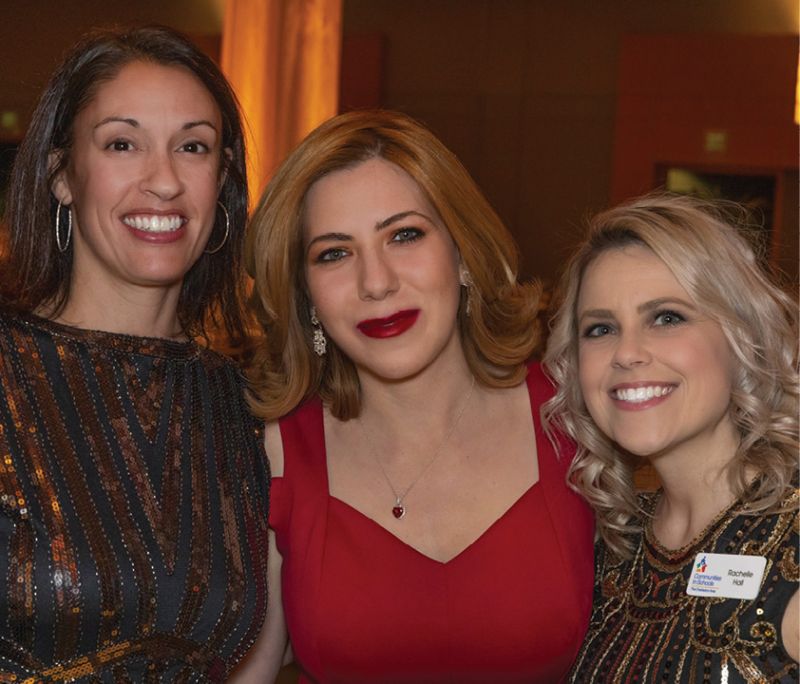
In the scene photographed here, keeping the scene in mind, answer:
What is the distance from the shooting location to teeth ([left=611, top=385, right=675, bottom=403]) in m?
2.09

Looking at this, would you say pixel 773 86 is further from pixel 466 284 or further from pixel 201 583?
pixel 201 583

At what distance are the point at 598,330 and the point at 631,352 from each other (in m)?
0.15

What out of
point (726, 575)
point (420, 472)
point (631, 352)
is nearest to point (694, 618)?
point (726, 575)

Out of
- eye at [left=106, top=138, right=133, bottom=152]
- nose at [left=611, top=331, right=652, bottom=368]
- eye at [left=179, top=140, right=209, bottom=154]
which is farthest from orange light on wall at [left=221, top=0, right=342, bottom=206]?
nose at [left=611, top=331, right=652, bottom=368]

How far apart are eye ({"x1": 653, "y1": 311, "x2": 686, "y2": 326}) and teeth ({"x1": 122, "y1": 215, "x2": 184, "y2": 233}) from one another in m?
0.95

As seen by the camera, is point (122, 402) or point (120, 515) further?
point (122, 402)

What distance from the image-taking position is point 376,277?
2.44 m

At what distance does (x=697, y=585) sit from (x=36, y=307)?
1.37 metres

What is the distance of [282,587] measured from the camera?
2.57 meters

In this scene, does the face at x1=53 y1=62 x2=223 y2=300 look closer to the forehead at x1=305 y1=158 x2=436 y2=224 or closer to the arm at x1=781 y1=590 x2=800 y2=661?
the forehead at x1=305 y1=158 x2=436 y2=224

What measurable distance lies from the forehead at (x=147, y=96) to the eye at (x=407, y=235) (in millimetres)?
456

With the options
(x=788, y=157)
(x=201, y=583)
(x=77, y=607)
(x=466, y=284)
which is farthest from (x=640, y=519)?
(x=788, y=157)

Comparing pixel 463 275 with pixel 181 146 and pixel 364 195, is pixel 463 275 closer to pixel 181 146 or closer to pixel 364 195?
pixel 364 195

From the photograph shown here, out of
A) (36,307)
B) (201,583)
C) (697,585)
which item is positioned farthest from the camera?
(36,307)
